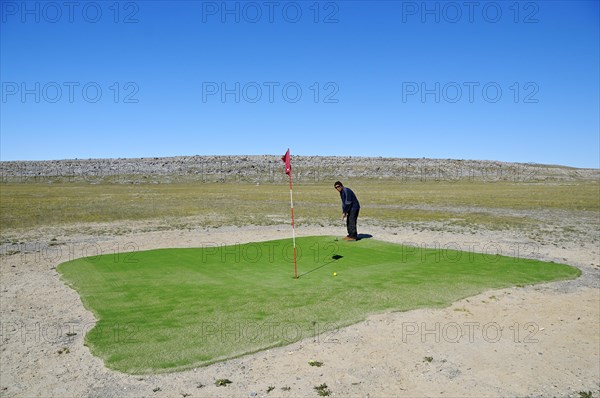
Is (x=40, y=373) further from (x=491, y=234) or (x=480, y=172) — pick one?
(x=480, y=172)

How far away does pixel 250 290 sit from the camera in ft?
32.6

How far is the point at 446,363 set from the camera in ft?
22.6

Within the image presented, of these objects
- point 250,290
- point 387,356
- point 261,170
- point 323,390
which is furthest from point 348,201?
point 261,170

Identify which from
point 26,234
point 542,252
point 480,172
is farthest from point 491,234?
point 480,172

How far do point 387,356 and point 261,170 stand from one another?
10153cm

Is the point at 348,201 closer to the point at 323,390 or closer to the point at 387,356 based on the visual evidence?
the point at 387,356

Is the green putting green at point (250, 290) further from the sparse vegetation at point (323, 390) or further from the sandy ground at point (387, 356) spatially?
the sparse vegetation at point (323, 390)

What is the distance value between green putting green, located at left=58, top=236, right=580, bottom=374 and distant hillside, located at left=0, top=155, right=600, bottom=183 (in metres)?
83.1

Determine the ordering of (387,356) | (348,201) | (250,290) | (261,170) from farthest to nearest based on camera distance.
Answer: (261,170) < (348,201) < (250,290) < (387,356)

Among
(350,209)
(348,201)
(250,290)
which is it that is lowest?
(250,290)

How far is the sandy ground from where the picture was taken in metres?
6.18

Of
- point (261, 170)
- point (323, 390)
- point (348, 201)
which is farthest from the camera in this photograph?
point (261, 170)

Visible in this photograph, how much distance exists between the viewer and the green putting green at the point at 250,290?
7373 mm

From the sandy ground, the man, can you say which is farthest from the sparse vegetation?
the man
